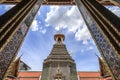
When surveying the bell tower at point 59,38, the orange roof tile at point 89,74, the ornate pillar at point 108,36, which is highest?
the bell tower at point 59,38

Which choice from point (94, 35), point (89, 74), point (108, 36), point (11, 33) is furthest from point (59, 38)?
point (108, 36)

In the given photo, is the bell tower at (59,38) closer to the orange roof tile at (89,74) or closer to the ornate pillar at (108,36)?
the orange roof tile at (89,74)

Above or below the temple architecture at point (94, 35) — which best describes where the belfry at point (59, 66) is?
above

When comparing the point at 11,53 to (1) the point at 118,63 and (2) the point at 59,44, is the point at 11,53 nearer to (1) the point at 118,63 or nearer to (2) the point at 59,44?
(1) the point at 118,63

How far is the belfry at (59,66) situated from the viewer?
80.7 feet

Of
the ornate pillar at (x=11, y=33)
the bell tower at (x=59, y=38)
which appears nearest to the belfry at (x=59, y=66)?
the bell tower at (x=59, y=38)

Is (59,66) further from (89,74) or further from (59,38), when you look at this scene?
(59,38)

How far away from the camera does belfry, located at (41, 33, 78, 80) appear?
24609 millimetres

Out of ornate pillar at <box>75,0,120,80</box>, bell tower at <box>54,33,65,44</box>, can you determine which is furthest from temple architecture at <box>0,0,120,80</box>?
bell tower at <box>54,33,65,44</box>

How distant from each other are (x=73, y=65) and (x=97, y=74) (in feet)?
12.1

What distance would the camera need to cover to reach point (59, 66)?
26.0 m

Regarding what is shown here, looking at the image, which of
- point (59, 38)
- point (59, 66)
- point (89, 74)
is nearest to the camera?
point (59, 66)

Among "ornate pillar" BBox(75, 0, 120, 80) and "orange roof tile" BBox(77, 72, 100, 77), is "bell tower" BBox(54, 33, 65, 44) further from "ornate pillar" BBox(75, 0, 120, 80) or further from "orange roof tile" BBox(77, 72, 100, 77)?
"ornate pillar" BBox(75, 0, 120, 80)

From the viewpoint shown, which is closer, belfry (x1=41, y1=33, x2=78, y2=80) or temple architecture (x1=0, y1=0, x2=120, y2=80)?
temple architecture (x1=0, y1=0, x2=120, y2=80)
